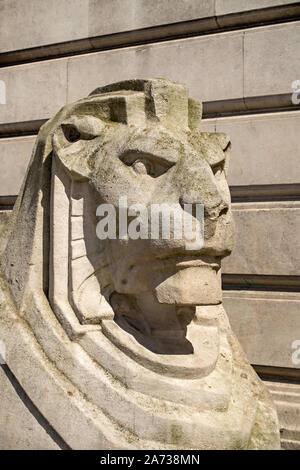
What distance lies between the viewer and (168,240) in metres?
2.70

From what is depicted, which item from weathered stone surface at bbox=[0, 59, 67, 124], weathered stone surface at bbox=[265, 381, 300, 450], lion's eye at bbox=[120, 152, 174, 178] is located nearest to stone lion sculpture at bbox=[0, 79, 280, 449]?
lion's eye at bbox=[120, 152, 174, 178]

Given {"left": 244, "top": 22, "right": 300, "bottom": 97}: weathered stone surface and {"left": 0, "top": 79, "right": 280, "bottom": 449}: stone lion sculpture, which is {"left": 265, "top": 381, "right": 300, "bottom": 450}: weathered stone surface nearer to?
{"left": 0, "top": 79, "right": 280, "bottom": 449}: stone lion sculpture

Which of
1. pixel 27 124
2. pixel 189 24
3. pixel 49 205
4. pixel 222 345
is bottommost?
pixel 222 345

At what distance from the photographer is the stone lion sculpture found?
8.89 feet

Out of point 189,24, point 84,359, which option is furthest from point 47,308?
point 189,24

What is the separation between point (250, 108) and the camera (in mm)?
4980

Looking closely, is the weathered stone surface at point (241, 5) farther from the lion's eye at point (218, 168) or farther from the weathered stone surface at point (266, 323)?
the weathered stone surface at point (266, 323)

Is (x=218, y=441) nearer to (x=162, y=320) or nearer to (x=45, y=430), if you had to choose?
(x=162, y=320)

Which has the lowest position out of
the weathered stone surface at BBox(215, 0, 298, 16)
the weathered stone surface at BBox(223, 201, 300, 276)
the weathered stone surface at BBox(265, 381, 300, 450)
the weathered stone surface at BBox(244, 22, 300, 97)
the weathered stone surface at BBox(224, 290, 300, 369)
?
the weathered stone surface at BBox(265, 381, 300, 450)

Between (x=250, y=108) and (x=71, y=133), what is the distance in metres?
2.44

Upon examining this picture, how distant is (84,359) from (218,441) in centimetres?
82

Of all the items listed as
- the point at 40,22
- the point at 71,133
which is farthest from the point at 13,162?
the point at 71,133

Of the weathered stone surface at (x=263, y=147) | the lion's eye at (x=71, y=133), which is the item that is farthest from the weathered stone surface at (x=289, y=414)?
the lion's eye at (x=71, y=133)

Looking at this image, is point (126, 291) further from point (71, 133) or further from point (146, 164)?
point (71, 133)
